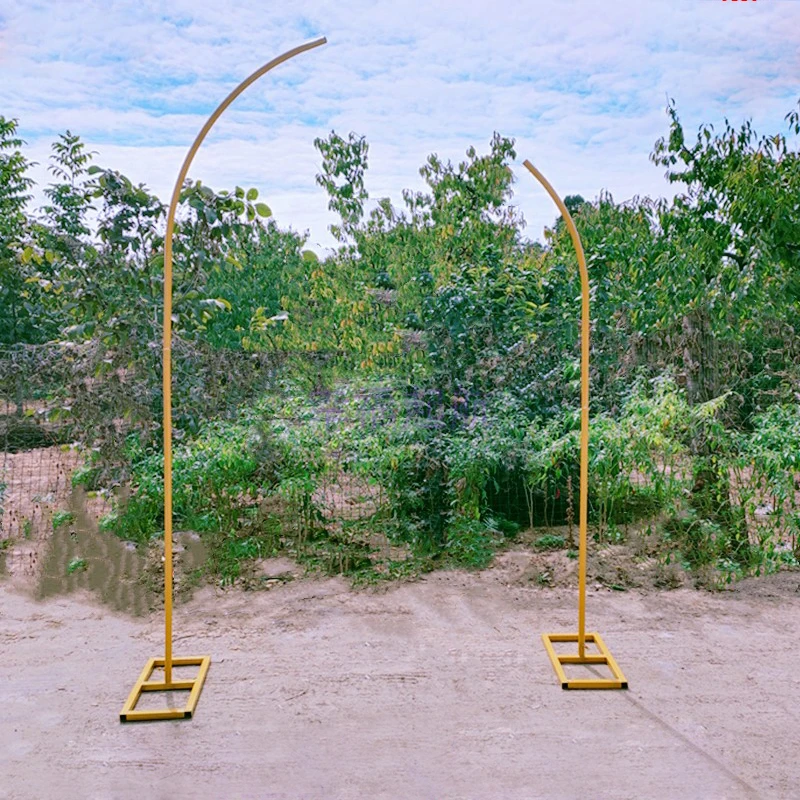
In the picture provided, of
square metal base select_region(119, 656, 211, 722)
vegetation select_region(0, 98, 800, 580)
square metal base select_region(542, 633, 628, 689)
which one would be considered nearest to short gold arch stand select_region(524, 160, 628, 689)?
square metal base select_region(542, 633, 628, 689)

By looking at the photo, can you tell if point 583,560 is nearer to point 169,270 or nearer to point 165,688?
point 165,688

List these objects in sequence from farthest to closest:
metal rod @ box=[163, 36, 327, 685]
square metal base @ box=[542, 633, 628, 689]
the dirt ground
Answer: square metal base @ box=[542, 633, 628, 689] < metal rod @ box=[163, 36, 327, 685] < the dirt ground

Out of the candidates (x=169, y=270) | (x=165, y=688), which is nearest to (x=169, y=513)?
(x=165, y=688)

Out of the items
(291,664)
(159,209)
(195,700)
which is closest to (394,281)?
(159,209)

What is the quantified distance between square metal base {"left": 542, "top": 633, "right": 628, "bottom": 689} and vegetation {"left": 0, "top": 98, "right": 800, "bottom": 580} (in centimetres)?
104

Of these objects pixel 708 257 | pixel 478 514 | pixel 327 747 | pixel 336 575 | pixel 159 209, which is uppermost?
pixel 159 209

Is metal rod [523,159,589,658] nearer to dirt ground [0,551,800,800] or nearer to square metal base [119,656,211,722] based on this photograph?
dirt ground [0,551,800,800]

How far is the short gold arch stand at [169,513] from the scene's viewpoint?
3.40 m

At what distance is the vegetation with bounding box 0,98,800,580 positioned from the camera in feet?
16.4

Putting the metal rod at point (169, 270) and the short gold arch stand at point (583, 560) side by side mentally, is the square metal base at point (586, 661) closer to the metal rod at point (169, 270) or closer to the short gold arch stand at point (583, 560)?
the short gold arch stand at point (583, 560)

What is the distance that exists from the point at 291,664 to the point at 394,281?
123 inches

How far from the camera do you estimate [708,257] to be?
16.5 feet

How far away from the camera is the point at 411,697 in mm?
3637

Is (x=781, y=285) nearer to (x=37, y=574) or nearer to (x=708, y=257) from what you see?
(x=708, y=257)
